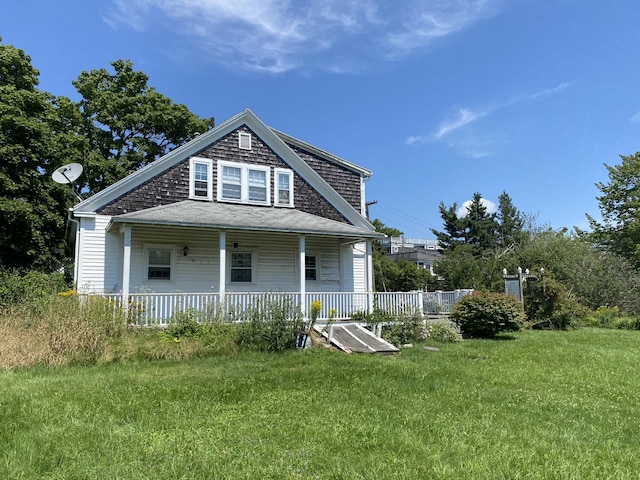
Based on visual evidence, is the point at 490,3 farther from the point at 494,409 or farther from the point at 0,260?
the point at 0,260

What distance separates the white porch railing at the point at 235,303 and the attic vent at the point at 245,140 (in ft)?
19.1

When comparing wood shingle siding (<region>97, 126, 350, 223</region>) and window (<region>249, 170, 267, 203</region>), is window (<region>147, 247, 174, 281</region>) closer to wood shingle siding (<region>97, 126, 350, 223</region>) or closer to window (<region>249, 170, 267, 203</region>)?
wood shingle siding (<region>97, 126, 350, 223</region>)

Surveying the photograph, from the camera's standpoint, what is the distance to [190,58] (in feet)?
55.4

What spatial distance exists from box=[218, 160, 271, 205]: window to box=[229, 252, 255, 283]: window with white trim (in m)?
A: 1.95

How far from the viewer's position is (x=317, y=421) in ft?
16.6

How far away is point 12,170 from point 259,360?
1641 cm

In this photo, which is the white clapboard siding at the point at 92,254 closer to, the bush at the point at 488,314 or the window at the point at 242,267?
the window at the point at 242,267

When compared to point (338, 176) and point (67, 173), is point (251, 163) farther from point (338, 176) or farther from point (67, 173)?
point (67, 173)

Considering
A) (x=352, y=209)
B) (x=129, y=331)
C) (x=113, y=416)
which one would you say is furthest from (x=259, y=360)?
(x=352, y=209)

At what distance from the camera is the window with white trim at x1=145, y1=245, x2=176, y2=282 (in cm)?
1388

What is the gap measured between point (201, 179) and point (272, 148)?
2.95m

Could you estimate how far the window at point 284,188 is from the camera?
53.0 ft

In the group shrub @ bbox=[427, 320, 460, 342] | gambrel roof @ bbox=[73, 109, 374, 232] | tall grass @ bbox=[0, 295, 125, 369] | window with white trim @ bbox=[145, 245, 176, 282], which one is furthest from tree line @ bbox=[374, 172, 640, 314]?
tall grass @ bbox=[0, 295, 125, 369]

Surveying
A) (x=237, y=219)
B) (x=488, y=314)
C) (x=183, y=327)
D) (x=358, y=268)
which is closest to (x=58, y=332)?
(x=183, y=327)
